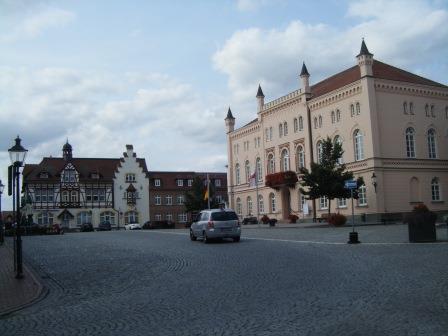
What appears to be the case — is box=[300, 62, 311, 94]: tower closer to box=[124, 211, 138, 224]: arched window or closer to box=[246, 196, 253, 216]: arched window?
box=[246, 196, 253, 216]: arched window

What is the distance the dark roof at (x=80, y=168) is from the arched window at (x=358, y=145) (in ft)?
165

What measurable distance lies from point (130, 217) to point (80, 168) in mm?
11915

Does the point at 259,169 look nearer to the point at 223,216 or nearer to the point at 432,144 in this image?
the point at 432,144

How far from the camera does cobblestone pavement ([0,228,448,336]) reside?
8.44 meters

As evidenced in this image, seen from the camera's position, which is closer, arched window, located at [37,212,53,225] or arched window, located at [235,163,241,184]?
arched window, located at [235,163,241,184]

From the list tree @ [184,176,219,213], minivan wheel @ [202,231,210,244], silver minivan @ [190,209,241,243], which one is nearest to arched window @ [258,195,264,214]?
tree @ [184,176,219,213]

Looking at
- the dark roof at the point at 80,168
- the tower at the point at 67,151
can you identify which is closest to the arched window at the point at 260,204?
the dark roof at the point at 80,168

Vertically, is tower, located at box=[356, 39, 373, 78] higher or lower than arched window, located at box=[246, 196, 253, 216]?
higher

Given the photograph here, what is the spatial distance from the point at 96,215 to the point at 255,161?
32.1 metres

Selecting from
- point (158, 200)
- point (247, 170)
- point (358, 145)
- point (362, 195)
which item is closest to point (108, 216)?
point (158, 200)

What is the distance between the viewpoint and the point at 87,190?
3568 inches

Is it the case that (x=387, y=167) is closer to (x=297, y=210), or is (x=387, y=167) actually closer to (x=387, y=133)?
(x=387, y=133)

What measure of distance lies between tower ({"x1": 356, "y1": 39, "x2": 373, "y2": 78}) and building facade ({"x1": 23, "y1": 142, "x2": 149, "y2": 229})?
52.5 m

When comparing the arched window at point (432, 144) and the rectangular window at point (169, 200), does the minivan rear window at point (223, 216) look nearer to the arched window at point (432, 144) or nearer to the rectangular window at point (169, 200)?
the arched window at point (432, 144)
